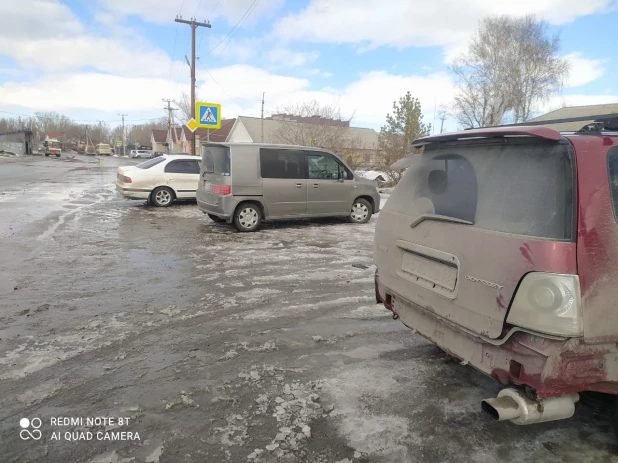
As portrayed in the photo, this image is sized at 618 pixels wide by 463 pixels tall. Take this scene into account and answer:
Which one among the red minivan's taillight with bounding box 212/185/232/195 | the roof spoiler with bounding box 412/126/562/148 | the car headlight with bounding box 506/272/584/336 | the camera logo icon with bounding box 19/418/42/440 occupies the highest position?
the roof spoiler with bounding box 412/126/562/148

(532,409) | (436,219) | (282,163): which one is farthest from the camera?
(282,163)

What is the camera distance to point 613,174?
2227 millimetres

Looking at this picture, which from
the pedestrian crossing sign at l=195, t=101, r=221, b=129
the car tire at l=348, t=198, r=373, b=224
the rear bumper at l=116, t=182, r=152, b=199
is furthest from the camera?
the pedestrian crossing sign at l=195, t=101, r=221, b=129

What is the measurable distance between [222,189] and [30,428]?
6717 mm

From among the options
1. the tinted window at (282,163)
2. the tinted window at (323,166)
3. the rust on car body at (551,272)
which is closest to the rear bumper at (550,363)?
the rust on car body at (551,272)

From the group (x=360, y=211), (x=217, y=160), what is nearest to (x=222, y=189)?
(x=217, y=160)

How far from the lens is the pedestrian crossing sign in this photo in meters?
16.4

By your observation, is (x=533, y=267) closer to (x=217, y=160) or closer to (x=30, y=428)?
(x=30, y=428)

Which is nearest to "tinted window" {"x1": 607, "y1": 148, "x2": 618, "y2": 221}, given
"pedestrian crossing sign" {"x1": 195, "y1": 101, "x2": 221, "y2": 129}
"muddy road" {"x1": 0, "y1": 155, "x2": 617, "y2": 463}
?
"muddy road" {"x1": 0, "y1": 155, "x2": 617, "y2": 463}

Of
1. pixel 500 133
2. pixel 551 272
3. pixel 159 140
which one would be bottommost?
pixel 551 272

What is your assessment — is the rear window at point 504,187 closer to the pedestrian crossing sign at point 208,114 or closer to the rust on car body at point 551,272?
the rust on car body at point 551,272

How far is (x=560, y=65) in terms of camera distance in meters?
37.6

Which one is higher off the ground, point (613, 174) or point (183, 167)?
point (183, 167)

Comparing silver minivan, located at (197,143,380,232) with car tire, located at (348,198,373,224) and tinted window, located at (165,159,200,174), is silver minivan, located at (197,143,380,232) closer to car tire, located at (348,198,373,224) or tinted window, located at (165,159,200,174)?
car tire, located at (348,198,373,224)
